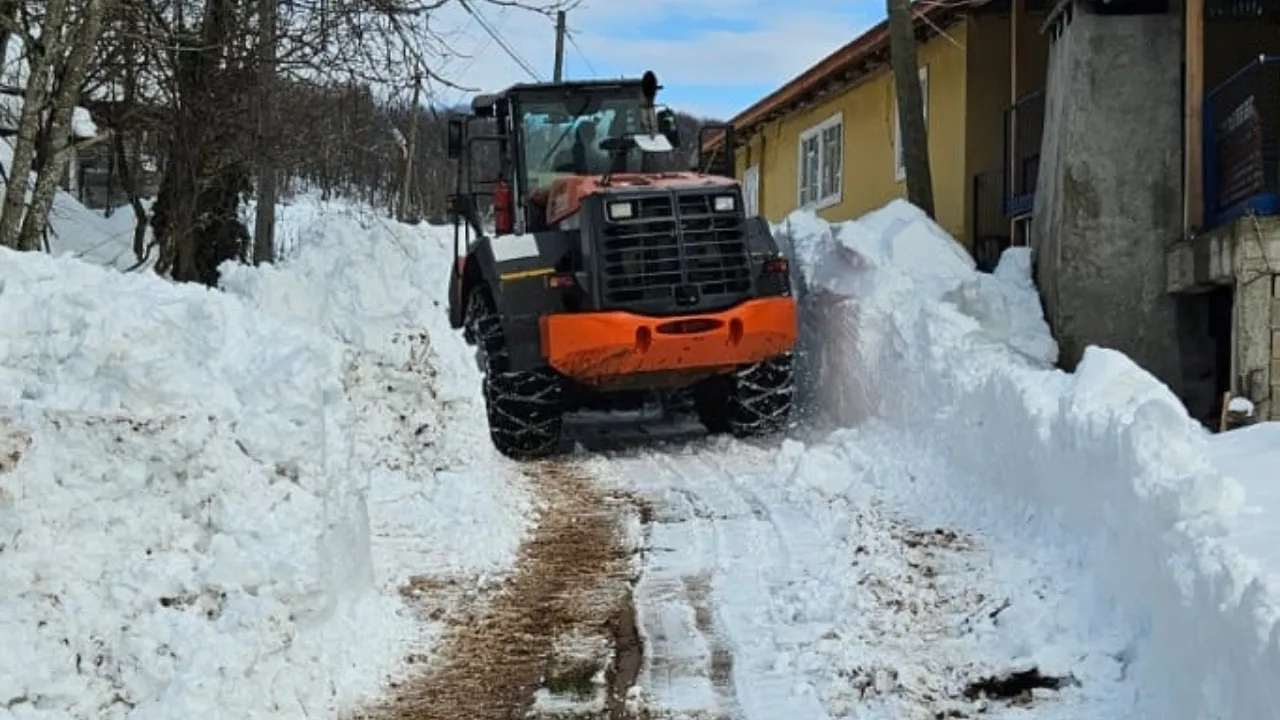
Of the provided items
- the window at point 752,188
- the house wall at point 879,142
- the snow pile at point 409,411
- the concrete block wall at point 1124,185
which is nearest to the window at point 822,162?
the house wall at point 879,142

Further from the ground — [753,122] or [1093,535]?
[753,122]

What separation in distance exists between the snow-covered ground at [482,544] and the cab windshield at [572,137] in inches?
132

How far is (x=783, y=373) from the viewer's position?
11344mm

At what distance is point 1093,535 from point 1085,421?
735mm

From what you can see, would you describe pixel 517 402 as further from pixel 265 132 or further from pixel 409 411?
pixel 265 132

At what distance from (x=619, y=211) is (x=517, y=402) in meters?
1.67

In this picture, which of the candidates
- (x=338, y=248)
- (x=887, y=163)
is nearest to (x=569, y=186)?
(x=338, y=248)

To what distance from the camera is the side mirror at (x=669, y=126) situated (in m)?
12.2

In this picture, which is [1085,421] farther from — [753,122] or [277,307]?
[753,122]

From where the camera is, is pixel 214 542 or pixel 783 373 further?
→ pixel 783 373

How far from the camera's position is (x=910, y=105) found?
1419cm

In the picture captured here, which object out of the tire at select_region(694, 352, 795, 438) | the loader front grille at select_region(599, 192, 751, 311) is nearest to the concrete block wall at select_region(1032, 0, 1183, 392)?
the tire at select_region(694, 352, 795, 438)

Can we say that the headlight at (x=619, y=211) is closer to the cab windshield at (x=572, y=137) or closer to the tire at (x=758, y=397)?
the cab windshield at (x=572, y=137)

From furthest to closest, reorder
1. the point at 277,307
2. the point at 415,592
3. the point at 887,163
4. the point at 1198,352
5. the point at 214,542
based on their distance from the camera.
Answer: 1. the point at 887,163
2. the point at 1198,352
3. the point at 277,307
4. the point at 415,592
5. the point at 214,542
